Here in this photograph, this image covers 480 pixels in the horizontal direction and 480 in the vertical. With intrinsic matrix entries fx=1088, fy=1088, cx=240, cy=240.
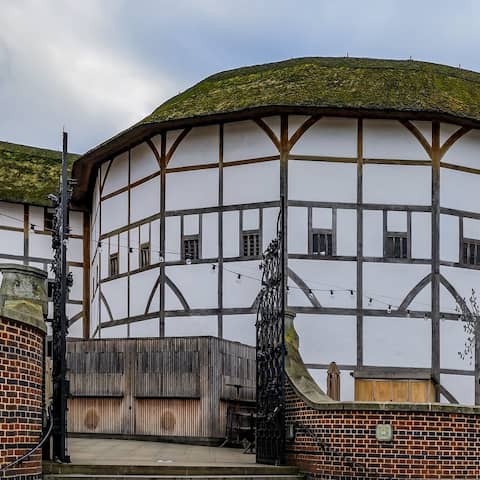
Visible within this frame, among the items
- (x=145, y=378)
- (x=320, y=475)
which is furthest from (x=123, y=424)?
(x=320, y=475)

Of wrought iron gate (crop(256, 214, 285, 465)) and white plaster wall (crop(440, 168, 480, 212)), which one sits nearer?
wrought iron gate (crop(256, 214, 285, 465))

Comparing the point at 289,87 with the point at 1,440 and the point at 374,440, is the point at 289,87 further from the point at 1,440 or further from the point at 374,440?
the point at 1,440

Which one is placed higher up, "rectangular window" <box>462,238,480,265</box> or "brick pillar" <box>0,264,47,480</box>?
"rectangular window" <box>462,238,480,265</box>

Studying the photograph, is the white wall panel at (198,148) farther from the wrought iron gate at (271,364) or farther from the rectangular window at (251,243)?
the wrought iron gate at (271,364)

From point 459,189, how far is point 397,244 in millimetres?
2410

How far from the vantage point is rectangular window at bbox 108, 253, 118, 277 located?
32469mm

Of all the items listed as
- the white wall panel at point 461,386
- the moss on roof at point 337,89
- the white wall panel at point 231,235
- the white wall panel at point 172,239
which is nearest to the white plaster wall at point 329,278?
the white wall panel at point 231,235

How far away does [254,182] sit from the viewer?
2884 centimetres

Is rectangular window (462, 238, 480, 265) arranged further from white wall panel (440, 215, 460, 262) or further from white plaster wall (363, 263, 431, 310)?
white plaster wall (363, 263, 431, 310)

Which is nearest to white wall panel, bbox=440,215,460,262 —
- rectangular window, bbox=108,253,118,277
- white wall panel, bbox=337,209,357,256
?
white wall panel, bbox=337,209,357,256

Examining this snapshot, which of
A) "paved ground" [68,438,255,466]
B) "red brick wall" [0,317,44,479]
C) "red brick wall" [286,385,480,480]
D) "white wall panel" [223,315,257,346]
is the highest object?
"white wall panel" [223,315,257,346]

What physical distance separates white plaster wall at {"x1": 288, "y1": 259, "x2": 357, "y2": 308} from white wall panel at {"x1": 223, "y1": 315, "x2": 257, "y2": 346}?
1208 mm

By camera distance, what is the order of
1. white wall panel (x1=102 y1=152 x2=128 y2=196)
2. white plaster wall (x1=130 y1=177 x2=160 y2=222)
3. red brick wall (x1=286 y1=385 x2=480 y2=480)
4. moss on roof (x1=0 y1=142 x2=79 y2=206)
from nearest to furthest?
1. red brick wall (x1=286 y1=385 x2=480 y2=480)
2. white plaster wall (x1=130 y1=177 x2=160 y2=222)
3. white wall panel (x1=102 y1=152 x2=128 y2=196)
4. moss on roof (x1=0 y1=142 x2=79 y2=206)

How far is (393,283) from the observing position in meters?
28.3
